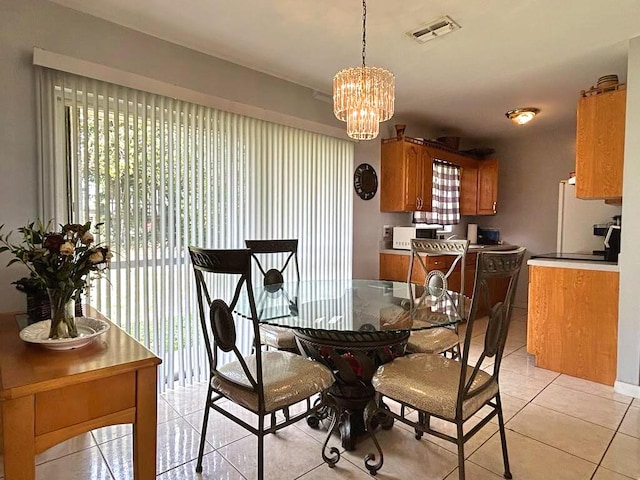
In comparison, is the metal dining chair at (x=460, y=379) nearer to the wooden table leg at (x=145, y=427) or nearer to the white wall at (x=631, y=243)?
the wooden table leg at (x=145, y=427)

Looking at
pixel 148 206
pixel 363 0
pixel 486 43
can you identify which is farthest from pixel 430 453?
pixel 486 43

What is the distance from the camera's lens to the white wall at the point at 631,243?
8.42 ft

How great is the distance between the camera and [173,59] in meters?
2.65

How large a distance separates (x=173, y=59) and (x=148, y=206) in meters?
1.07

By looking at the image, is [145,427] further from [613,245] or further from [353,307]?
[613,245]

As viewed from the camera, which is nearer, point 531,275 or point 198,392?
point 198,392

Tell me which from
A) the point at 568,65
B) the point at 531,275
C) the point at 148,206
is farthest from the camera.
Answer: the point at 531,275

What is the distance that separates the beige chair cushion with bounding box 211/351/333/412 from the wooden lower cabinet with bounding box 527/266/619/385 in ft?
7.35

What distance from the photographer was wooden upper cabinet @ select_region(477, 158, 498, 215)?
5.34 m

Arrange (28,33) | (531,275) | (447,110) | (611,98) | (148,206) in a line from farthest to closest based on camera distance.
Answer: (447,110) < (531,275) < (611,98) < (148,206) < (28,33)

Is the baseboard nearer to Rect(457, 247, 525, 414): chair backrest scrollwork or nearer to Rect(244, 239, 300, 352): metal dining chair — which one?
Rect(457, 247, 525, 414): chair backrest scrollwork

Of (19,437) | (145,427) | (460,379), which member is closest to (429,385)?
(460,379)

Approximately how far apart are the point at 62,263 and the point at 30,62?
4.95 feet

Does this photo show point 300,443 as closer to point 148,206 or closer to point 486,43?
point 148,206
